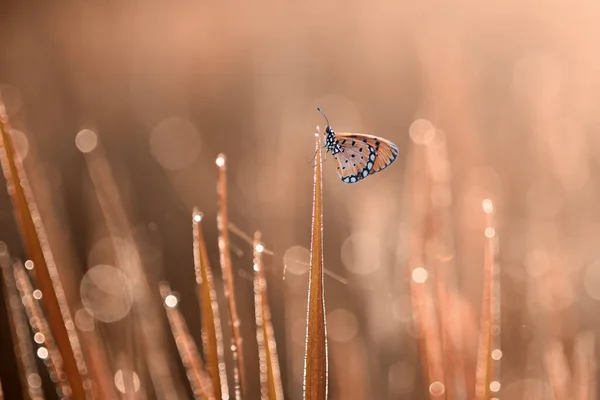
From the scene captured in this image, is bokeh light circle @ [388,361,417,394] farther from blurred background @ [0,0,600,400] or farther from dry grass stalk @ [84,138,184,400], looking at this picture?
dry grass stalk @ [84,138,184,400]

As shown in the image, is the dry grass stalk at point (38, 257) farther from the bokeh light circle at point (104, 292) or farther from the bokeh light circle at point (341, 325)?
the bokeh light circle at point (104, 292)

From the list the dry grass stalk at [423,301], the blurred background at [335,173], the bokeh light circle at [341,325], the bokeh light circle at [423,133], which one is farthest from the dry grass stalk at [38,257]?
the bokeh light circle at [341,325]

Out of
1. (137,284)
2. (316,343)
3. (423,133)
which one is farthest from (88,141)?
(316,343)

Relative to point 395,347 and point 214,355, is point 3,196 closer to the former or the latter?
point 395,347

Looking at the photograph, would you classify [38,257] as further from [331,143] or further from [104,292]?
[104,292]

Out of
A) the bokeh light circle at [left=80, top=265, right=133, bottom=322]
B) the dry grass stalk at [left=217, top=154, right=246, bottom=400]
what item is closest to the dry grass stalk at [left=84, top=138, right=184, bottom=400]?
the dry grass stalk at [left=217, top=154, right=246, bottom=400]

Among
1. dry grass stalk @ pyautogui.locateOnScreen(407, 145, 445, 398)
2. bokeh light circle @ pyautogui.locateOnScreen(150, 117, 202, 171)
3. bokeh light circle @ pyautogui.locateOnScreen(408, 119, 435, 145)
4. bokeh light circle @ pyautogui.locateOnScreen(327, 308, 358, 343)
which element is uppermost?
bokeh light circle @ pyautogui.locateOnScreen(150, 117, 202, 171)

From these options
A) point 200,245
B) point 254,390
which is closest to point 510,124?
point 254,390
